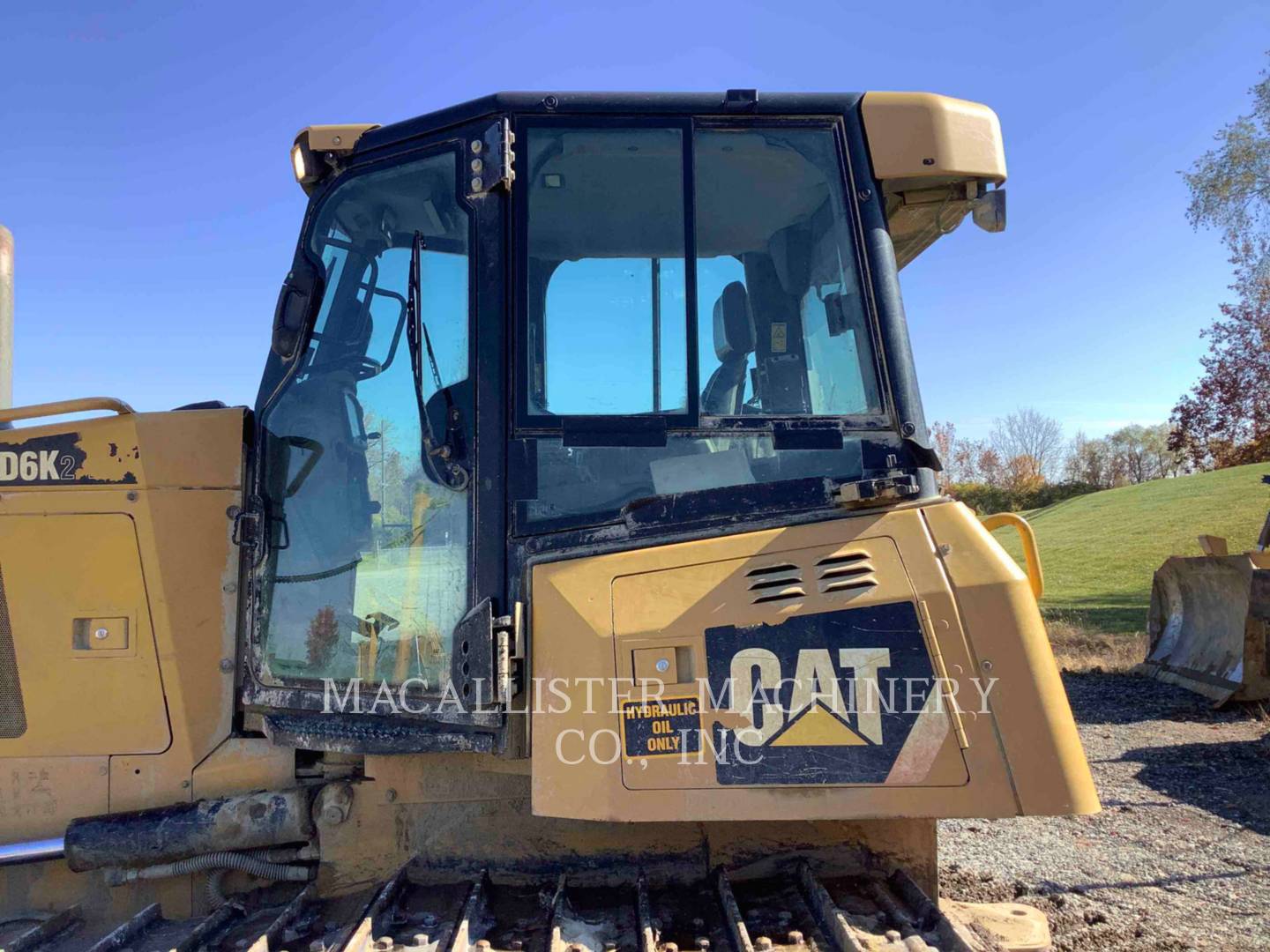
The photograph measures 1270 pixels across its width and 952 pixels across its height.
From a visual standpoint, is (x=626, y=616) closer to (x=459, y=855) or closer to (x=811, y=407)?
(x=811, y=407)

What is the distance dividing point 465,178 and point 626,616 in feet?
4.21

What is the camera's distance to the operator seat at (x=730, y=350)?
8.38 feet

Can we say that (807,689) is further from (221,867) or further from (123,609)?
(123,609)

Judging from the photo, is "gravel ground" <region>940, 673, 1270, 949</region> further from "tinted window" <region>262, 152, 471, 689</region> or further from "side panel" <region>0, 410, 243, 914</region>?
"side panel" <region>0, 410, 243, 914</region>

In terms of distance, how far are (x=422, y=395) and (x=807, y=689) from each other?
50.4 inches

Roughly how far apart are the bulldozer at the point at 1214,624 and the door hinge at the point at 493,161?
7477mm

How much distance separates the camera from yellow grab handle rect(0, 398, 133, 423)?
297cm

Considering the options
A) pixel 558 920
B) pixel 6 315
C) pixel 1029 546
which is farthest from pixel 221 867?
pixel 1029 546

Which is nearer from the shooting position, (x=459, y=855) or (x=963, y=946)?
(x=963, y=946)

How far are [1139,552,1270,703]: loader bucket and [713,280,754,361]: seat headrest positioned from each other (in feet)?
22.4

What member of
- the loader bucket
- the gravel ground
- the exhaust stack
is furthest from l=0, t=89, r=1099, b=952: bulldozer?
the loader bucket

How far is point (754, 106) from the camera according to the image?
2.64 m

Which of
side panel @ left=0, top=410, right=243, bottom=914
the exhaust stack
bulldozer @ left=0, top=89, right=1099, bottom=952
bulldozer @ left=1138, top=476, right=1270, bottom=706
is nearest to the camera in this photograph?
bulldozer @ left=0, top=89, right=1099, bottom=952

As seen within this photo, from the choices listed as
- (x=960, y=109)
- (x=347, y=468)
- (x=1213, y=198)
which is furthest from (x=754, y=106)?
Answer: (x=1213, y=198)
